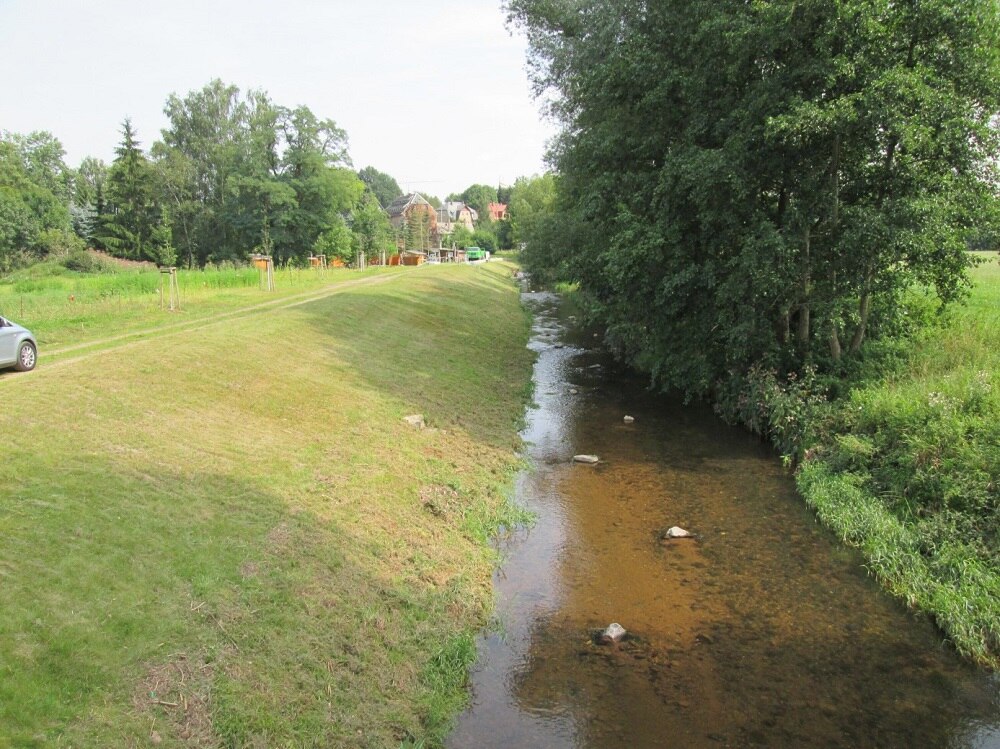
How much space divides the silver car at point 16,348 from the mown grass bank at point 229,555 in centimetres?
95

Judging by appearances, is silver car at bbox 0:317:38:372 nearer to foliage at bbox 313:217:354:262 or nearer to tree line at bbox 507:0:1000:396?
tree line at bbox 507:0:1000:396

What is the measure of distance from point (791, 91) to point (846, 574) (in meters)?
11.4

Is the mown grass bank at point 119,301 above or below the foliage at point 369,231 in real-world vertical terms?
below

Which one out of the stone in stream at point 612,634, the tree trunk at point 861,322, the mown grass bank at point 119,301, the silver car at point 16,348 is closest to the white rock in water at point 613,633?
the stone in stream at point 612,634

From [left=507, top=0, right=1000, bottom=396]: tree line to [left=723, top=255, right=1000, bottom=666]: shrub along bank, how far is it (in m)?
1.79

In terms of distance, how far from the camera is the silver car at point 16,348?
45.0 ft

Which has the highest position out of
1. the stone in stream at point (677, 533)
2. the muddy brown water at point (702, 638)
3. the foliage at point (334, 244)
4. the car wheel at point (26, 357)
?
the foliage at point (334, 244)

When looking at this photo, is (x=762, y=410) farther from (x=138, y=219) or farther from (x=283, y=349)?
(x=138, y=219)

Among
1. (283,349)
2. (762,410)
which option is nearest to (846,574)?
(762,410)

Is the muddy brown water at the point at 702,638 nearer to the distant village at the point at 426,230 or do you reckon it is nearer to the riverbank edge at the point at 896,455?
the riverbank edge at the point at 896,455

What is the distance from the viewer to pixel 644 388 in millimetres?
25219

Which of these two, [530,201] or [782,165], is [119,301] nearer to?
[782,165]

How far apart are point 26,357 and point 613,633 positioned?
45.7ft

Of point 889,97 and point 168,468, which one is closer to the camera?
point 168,468
